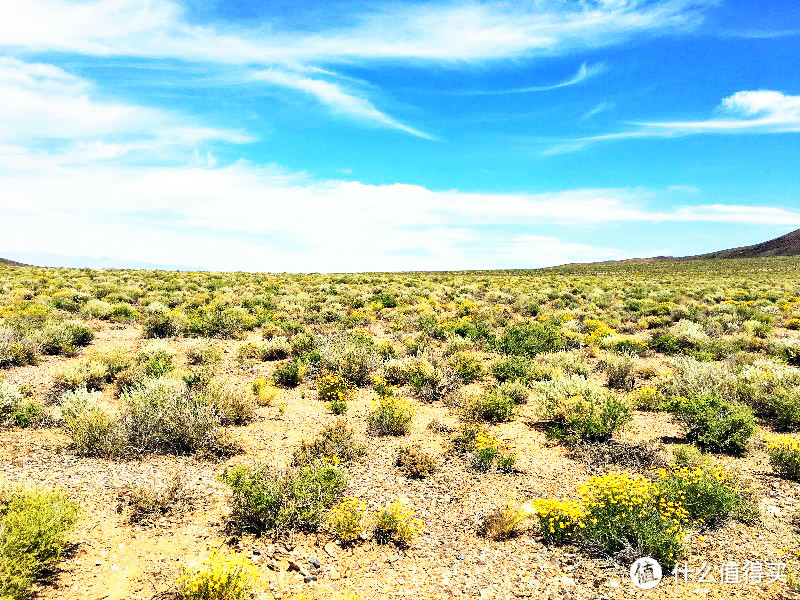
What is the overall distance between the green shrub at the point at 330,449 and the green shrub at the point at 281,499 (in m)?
0.82

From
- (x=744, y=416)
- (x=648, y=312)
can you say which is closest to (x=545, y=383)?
(x=744, y=416)

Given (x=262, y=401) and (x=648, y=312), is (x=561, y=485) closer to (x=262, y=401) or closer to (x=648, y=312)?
(x=262, y=401)

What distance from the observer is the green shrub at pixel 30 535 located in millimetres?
4230

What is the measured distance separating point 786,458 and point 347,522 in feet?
22.9

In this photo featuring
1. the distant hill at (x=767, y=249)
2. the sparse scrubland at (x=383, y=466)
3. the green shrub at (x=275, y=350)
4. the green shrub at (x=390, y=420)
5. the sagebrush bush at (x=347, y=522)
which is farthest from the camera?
the distant hill at (x=767, y=249)

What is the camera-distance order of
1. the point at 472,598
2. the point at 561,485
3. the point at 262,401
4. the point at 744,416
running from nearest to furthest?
1. the point at 472,598
2. the point at 561,485
3. the point at 744,416
4. the point at 262,401

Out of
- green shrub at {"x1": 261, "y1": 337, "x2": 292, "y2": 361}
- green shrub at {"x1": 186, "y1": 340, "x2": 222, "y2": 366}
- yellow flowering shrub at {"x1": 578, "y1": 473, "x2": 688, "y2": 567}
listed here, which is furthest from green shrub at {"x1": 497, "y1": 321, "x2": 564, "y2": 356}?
green shrub at {"x1": 186, "y1": 340, "x2": 222, "y2": 366}

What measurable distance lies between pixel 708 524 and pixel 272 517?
18.4 feet

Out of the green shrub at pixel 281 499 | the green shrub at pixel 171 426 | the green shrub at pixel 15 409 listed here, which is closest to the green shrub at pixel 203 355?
the green shrub at pixel 171 426

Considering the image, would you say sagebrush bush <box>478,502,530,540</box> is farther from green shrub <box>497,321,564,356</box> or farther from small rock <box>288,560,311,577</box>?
green shrub <box>497,321,564,356</box>

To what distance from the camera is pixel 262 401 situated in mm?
10000

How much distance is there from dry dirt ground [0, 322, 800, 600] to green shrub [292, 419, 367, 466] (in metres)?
0.29

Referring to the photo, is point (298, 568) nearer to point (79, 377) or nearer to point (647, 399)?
point (79, 377)

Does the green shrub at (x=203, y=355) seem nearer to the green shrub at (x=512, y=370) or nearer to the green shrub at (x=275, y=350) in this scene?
the green shrub at (x=275, y=350)
